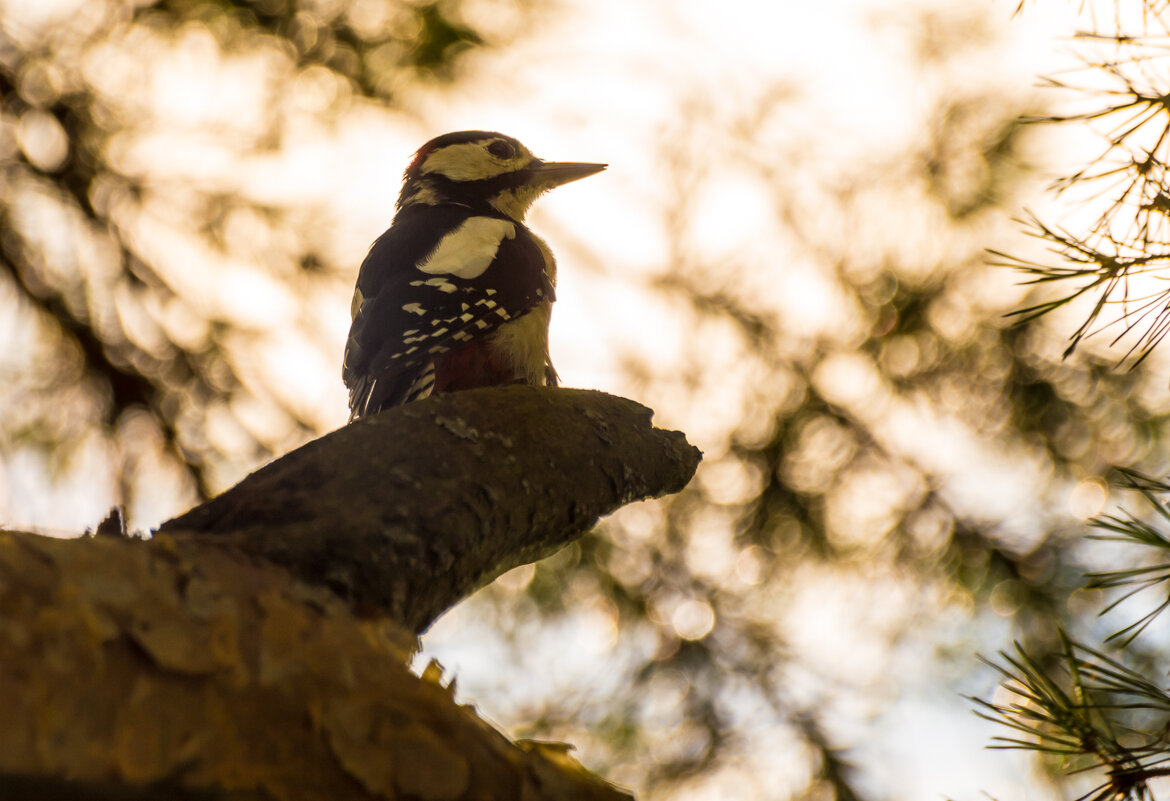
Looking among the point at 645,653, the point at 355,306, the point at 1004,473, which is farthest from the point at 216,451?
the point at 1004,473

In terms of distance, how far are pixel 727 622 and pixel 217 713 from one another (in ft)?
9.38

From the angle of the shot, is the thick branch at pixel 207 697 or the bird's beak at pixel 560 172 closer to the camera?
the thick branch at pixel 207 697

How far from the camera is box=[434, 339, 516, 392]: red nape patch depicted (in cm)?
249

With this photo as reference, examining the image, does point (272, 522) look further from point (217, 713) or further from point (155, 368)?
point (155, 368)

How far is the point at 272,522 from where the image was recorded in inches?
50.6

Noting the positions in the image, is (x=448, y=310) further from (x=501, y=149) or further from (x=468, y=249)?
(x=501, y=149)

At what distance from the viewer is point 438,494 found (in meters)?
1.40

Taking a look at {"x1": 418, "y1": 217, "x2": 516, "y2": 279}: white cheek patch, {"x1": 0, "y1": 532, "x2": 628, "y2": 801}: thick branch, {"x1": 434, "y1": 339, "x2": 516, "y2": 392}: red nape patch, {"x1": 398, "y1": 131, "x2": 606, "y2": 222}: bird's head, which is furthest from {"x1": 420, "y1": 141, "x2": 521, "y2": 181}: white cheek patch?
{"x1": 0, "y1": 532, "x2": 628, "y2": 801}: thick branch

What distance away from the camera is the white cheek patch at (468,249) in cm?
259

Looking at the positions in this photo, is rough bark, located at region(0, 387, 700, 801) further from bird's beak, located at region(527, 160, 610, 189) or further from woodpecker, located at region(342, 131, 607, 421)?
bird's beak, located at region(527, 160, 610, 189)

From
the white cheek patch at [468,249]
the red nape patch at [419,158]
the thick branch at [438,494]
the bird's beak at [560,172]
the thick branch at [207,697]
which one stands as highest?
the red nape patch at [419,158]

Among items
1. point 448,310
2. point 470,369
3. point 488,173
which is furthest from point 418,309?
point 488,173

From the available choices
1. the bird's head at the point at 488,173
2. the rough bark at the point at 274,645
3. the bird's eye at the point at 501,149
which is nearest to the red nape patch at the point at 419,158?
the bird's head at the point at 488,173

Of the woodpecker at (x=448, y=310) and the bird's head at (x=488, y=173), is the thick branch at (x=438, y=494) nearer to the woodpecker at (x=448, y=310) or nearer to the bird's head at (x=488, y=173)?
the woodpecker at (x=448, y=310)
